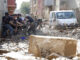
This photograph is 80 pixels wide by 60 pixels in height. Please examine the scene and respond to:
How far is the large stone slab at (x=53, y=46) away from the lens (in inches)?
227

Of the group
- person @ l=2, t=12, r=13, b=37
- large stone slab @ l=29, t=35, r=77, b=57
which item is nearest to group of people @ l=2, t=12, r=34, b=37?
person @ l=2, t=12, r=13, b=37

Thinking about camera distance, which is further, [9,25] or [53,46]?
[9,25]

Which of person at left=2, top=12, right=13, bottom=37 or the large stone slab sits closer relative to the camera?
the large stone slab

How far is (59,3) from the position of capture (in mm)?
34250

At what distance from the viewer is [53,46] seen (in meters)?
5.86

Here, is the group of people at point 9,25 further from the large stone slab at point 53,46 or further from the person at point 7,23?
the large stone slab at point 53,46

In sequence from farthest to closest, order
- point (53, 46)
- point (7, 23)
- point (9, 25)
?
point (7, 23), point (9, 25), point (53, 46)

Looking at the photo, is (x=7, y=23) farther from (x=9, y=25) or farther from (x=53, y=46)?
(x=53, y=46)

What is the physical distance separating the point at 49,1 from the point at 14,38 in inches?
1135

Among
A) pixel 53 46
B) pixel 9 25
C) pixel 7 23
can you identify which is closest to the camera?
→ pixel 53 46

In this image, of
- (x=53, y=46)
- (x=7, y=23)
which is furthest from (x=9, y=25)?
(x=53, y=46)

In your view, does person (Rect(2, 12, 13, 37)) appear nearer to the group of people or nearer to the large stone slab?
the group of people

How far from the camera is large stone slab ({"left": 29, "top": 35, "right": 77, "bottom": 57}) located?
18.9 ft

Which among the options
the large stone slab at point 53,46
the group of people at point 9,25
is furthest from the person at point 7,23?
the large stone slab at point 53,46
